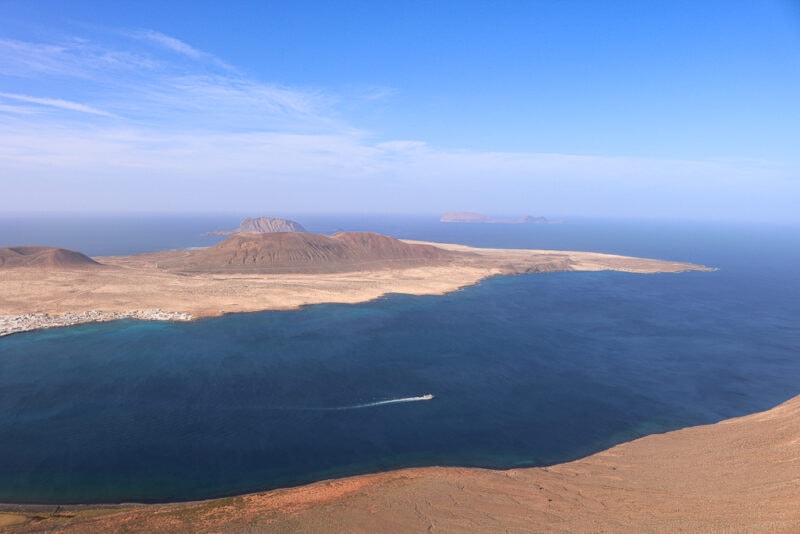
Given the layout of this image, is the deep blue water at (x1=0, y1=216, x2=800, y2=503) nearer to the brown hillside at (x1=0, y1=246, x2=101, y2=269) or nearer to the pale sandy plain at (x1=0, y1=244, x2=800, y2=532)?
the pale sandy plain at (x1=0, y1=244, x2=800, y2=532)

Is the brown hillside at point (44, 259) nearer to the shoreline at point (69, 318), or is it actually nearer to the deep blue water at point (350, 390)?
the shoreline at point (69, 318)

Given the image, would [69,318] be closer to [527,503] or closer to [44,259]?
[44,259]

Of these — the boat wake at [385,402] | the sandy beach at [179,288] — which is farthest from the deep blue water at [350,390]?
the sandy beach at [179,288]

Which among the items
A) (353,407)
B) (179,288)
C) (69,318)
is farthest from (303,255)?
(353,407)

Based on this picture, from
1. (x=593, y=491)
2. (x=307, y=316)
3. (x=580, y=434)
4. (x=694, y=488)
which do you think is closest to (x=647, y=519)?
(x=593, y=491)

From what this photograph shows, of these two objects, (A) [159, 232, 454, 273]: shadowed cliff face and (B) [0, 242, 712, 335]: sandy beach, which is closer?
(B) [0, 242, 712, 335]: sandy beach

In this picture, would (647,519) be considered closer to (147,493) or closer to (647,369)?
(147,493)

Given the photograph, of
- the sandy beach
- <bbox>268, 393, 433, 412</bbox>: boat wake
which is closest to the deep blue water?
<bbox>268, 393, 433, 412</bbox>: boat wake

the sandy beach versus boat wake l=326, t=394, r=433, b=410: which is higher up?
the sandy beach
